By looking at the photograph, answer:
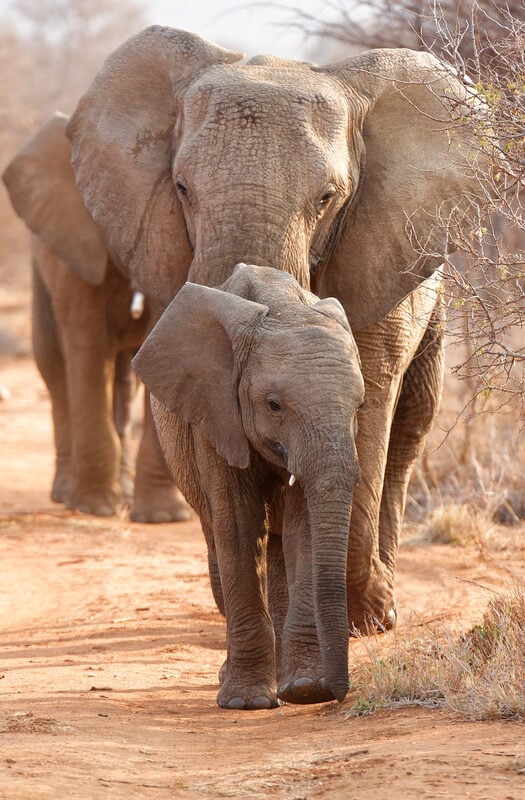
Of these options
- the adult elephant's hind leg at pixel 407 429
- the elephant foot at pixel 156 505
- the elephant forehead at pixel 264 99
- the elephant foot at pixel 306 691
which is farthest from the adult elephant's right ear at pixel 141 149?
the elephant foot at pixel 156 505

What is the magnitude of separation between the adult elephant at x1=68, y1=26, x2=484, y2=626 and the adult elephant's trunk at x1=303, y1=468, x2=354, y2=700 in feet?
2.85

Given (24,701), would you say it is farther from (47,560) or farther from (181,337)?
Answer: (47,560)

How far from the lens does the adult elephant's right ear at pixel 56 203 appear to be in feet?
31.1

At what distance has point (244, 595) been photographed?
5.10m

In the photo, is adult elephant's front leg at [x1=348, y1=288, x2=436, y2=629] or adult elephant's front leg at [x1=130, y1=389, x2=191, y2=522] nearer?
adult elephant's front leg at [x1=348, y1=288, x2=436, y2=629]

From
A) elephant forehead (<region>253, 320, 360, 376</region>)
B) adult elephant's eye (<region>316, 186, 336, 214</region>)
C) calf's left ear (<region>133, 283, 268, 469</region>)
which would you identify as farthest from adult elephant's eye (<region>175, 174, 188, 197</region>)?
elephant forehead (<region>253, 320, 360, 376</region>)

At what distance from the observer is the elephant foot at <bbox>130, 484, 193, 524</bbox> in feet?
32.8

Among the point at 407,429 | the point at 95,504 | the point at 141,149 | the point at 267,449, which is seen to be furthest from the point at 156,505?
the point at 267,449

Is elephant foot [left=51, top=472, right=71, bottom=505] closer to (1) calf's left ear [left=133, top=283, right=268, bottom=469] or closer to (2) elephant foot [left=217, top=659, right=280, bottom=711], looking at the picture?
(2) elephant foot [left=217, top=659, right=280, bottom=711]

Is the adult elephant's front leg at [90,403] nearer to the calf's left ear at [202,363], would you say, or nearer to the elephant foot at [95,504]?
the elephant foot at [95,504]

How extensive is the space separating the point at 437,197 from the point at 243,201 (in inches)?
Result: 40.5

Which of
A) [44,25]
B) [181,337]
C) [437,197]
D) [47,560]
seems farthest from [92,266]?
[44,25]

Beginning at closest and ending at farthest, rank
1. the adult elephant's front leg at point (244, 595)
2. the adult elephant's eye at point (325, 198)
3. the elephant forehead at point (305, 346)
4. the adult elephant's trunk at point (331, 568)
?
the adult elephant's trunk at point (331, 568) → the elephant forehead at point (305, 346) → the adult elephant's front leg at point (244, 595) → the adult elephant's eye at point (325, 198)

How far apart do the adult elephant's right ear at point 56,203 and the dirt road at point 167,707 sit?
5.45 feet
